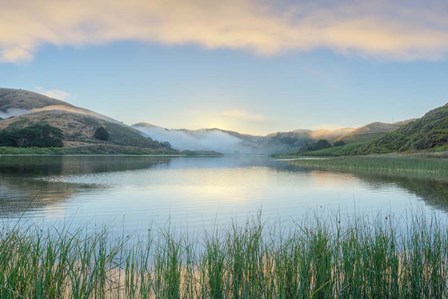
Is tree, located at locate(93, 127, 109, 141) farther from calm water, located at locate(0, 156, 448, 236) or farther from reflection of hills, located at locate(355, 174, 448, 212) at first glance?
reflection of hills, located at locate(355, 174, 448, 212)

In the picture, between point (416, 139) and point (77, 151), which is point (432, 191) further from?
point (77, 151)

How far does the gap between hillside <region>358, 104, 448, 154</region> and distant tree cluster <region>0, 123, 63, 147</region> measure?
373 ft

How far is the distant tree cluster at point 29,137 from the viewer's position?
12800 centimetres

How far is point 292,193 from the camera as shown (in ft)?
109

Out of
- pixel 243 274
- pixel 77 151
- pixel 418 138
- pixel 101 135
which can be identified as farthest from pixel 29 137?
pixel 243 274

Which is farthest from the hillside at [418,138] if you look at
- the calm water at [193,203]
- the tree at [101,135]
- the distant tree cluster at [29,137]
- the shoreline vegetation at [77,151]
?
the tree at [101,135]

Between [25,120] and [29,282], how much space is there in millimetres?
203118

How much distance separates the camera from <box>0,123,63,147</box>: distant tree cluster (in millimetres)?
128000

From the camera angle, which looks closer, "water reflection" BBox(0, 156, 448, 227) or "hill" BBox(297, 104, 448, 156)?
"water reflection" BBox(0, 156, 448, 227)

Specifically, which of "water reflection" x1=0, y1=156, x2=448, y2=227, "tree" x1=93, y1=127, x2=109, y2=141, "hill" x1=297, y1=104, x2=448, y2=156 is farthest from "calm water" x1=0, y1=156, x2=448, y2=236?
"tree" x1=93, y1=127, x2=109, y2=141

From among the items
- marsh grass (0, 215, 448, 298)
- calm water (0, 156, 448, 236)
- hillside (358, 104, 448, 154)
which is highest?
hillside (358, 104, 448, 154)

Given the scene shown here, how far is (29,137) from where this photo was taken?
131875 millimetres

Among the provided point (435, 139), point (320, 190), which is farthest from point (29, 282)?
point (435, 139)

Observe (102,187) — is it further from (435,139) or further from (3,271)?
(435,139)
